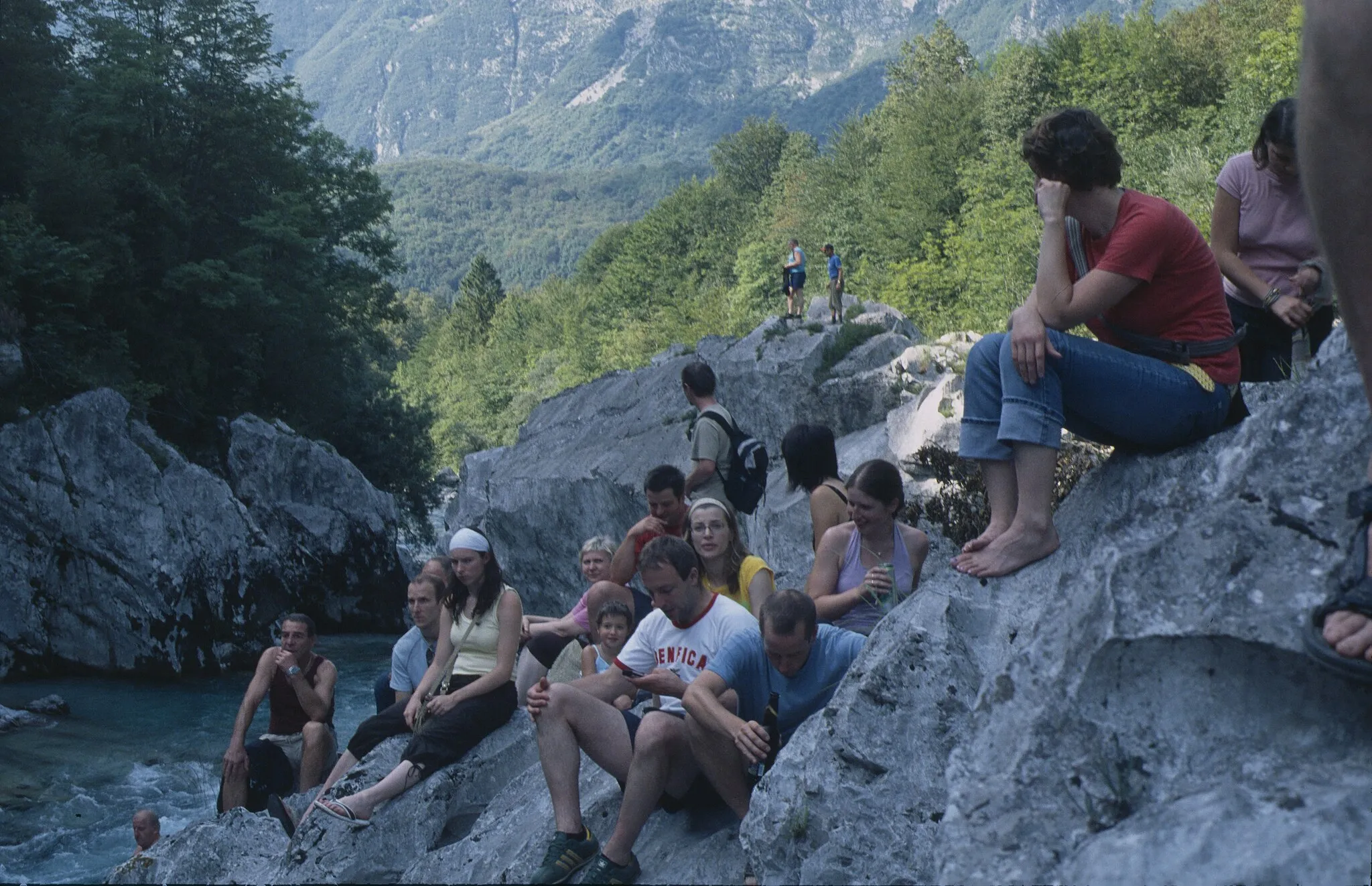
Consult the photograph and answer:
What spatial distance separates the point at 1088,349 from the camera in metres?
3.76

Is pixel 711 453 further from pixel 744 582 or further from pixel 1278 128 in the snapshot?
pixel 1278 128

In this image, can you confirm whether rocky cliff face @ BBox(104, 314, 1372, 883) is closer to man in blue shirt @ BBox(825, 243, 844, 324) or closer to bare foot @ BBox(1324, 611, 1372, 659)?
bare foot @ BBox(1324, 611, 1372, 659)

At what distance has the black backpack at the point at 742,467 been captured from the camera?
779 centimetres

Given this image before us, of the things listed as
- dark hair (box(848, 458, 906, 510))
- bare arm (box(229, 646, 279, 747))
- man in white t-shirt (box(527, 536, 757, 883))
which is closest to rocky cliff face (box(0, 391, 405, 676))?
bare arm (box(229, 646, 279, 747))

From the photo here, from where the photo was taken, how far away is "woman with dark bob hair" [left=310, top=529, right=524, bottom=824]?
22.0ft

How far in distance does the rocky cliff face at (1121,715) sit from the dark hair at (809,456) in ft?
5.82

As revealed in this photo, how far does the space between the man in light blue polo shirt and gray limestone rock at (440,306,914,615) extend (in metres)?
10.6

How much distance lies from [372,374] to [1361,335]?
35002 mm

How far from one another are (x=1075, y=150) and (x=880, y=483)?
159cm

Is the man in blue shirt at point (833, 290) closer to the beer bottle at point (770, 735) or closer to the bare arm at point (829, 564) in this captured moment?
the bare arm at point (829, 564)

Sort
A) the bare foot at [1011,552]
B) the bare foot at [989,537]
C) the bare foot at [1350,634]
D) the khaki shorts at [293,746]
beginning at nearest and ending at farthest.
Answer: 1. the bare foot at [1350,634]
2. the bare foot at [1011,552]
3. the bare foot at [989,537]
4. the khaki shorts at [293,746]

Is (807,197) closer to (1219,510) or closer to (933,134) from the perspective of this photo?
(933,134)

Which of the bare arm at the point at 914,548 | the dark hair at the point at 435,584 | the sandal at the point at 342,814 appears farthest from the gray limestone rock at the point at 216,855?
the bare arm at the point at 914,548

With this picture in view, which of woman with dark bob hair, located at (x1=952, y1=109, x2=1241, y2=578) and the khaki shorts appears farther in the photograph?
the khaki shorts
